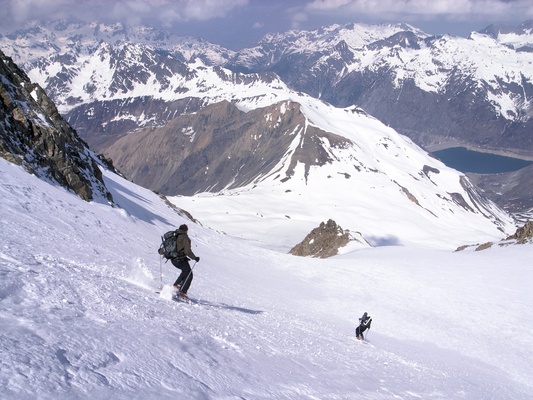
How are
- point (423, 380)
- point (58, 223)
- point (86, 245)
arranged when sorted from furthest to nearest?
point (58, 223), point (86, 245), point (423, 380)

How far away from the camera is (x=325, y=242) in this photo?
54.4 meters

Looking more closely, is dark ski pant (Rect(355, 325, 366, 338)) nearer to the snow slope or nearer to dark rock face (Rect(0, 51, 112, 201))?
the snow slope

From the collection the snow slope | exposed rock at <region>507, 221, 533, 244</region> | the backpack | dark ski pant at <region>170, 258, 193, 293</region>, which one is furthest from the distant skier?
exposed rock at <region>507, 221, 533, 244</region>

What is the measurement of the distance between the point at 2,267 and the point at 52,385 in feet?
14.3

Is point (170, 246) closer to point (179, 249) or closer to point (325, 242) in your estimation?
point (179, 249)

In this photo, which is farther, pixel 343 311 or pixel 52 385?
pixel 343 311

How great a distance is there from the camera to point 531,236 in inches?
1444

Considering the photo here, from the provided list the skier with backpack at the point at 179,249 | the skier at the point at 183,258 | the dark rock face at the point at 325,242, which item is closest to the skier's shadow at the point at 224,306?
the skier at the point at 183,258

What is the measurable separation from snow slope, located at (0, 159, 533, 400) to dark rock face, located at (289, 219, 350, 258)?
21.1 meters

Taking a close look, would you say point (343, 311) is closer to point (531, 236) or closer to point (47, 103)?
point (531, 236)

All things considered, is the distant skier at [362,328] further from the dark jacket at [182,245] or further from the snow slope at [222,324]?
the dark jacket at [182,245]

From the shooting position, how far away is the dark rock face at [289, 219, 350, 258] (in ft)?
167

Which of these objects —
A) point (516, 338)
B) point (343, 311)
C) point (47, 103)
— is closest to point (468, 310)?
point (516, 338)

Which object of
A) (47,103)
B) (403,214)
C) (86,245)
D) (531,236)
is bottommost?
(86,245)
